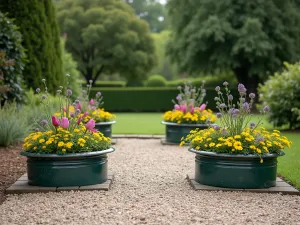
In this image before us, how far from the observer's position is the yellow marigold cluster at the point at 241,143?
4.86 metres

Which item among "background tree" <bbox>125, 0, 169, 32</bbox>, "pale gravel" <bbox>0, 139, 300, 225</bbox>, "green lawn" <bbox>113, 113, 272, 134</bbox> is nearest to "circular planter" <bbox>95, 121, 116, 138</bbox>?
"green lawn" <bbox>113, 113, 272, 134</bbox>

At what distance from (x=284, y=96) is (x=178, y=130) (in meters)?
4.54

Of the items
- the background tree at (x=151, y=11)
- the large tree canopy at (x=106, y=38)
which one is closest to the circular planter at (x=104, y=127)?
the large tree canopy at (x=106, y=38)

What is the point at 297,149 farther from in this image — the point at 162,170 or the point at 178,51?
the point at 178,51

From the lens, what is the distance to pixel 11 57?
9438 mm

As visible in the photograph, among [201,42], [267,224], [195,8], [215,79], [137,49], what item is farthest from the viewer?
[137,49]

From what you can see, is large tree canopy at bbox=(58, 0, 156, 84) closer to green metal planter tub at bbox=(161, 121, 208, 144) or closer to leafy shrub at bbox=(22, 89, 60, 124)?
leafy shrub at bbox=(22, 89, 60, 124)

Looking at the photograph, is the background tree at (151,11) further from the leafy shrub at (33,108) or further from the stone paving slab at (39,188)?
the stone paving slab at (39,188)

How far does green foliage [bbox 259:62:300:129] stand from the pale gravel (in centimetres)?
772

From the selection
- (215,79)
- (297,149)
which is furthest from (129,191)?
(215,79)

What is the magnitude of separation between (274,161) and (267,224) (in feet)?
4.51

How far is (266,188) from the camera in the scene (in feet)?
16.2

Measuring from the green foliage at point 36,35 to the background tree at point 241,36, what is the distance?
1121 cm

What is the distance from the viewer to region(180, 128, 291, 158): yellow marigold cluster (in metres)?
4.86
